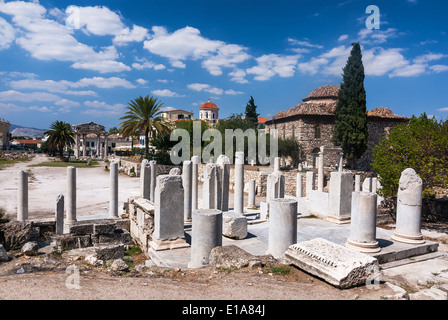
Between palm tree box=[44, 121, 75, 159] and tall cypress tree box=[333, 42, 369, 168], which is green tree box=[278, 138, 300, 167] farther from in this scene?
palm tree box=[44, 121, 75, 159]

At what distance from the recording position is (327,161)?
33531 millimetres

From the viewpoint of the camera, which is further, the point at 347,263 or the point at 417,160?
the point at 417,160

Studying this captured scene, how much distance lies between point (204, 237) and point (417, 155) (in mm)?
8980

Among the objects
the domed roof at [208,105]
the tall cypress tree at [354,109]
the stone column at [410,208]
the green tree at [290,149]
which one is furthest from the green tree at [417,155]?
the domed roof at [208,105]

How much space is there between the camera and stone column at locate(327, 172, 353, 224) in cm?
1032

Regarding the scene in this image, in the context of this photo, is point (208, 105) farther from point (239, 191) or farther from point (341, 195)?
point (341, 195)

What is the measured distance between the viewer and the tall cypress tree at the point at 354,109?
2919 centimetres

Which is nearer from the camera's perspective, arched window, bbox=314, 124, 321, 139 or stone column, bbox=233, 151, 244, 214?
stone column, bbox=233, 151, 244, 214

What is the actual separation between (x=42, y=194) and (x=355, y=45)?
2933 centimetres

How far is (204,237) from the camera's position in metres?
6.27

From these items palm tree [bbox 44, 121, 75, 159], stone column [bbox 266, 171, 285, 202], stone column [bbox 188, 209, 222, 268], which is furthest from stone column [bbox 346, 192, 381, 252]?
palm tree [bbox 44, 121, 75, 159]

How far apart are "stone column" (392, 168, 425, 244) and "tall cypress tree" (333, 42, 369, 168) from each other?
915 inches
